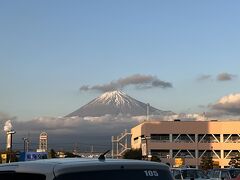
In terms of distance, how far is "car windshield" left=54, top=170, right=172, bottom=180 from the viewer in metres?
5.33

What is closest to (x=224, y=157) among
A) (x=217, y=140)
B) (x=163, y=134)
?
(x=217, y=140)

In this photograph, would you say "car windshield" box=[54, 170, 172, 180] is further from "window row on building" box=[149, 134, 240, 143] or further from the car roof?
"window row on building" box=[149, 134, 240, 143]

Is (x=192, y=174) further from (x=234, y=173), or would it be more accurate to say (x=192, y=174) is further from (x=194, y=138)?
(x=194, y=138)

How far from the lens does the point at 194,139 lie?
139875 millimetres

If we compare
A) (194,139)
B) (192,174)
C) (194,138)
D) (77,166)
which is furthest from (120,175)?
(194,138)

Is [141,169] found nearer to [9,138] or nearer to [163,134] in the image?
[9,138]

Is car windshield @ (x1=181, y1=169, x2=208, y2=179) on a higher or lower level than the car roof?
lower

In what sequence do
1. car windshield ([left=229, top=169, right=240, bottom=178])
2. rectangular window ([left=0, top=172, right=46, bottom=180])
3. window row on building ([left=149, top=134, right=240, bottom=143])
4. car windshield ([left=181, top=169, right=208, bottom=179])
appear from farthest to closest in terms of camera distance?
window row on building ([left=149, top=134, right=240, bottom=143]), car windshield ([left=229, top=169, right=240, bottom=178]), car windshield ([left=181, top=169, right=208, bottom=179]), rectangular window ([left=0, top=172, right=46, bottom=180])

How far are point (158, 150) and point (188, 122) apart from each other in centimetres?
956

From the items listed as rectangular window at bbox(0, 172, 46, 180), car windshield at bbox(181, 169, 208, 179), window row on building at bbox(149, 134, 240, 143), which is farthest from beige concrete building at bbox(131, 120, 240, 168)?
rectangular window at bbox(0, 172, 46, 180)

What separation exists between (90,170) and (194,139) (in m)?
136

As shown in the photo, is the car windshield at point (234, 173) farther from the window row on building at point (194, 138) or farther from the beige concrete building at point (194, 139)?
the window row on building at point (194, 138)

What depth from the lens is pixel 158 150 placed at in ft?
463

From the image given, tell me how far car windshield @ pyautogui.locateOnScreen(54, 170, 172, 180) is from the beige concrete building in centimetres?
13361
